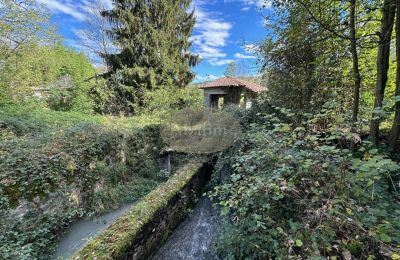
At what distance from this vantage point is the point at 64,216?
372 cm

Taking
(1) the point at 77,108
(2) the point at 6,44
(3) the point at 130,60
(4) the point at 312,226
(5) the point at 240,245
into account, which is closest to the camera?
(4) the point at 312,226

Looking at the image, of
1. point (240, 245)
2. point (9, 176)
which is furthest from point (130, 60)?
point (240, 245)

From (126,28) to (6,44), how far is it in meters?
6.02

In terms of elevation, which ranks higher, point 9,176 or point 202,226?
point 9,176

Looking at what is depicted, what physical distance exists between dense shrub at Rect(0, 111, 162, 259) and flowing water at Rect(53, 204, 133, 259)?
14 centimetres

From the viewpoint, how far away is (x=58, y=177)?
12.5 ft

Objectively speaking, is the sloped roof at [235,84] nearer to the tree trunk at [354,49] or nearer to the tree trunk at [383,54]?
the tree trunk at [354,49]

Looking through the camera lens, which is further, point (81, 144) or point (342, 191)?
point (81, 144)

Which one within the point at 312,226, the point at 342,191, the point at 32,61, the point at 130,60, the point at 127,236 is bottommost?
the point at 127,236

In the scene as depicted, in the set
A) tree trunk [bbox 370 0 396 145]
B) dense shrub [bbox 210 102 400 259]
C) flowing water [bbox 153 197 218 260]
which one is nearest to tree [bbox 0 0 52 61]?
flowing water [bbox 153 197 218 260]

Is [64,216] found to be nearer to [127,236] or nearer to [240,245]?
[127,236]

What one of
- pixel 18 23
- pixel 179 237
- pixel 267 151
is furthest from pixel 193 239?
pixel 18 23

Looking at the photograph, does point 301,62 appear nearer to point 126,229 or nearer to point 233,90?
point 126,229

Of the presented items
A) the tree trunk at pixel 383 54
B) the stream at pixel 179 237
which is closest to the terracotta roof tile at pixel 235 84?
the tree trunk at pixel 383 54
